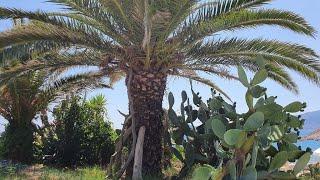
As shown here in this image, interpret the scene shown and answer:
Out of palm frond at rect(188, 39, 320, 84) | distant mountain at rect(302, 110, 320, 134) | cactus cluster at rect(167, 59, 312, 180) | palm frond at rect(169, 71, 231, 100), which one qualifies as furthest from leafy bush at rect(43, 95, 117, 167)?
distant mountain at rect(302, 110, 320, 134)

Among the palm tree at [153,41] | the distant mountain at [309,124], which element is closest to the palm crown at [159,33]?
the palm tree at [153,41]

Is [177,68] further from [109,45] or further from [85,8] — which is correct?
[85,8]

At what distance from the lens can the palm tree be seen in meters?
8.85

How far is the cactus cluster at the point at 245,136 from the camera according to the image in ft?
18.3

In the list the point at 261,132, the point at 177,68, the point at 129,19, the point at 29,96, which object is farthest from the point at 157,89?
→ the point at 29,96

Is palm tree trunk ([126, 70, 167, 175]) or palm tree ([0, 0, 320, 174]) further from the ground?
palm tree ([0, 0, 320, 174])

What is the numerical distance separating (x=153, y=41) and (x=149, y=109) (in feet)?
4.35

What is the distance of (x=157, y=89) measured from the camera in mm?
9648

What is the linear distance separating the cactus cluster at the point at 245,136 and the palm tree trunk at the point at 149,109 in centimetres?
90

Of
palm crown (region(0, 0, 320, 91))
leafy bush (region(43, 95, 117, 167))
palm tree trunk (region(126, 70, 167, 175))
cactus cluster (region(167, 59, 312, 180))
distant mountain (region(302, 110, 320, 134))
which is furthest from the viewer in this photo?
leafy bush (region(43, 95, 117, 167))

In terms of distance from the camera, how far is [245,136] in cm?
552

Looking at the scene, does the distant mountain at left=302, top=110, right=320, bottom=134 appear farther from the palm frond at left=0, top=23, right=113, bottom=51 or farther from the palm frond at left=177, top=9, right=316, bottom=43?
the palm frond at left=0, top=23, right=113, bottom=51

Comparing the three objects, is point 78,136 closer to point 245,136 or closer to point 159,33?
point 159,33

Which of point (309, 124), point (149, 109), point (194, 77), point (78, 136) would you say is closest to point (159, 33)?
point (149, 109)
